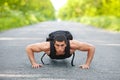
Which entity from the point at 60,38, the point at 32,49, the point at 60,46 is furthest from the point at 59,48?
the point at 32,49

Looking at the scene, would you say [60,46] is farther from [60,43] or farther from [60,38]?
[60,38]

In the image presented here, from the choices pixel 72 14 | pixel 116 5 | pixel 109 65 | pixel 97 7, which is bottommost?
pixel 72 14

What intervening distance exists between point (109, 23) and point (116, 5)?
6.44 ft

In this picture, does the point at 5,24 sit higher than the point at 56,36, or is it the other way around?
the point at 56,36

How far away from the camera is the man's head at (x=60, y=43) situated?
306 inches

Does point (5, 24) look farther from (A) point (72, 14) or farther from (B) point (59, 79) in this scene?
(A) point (72, 14)

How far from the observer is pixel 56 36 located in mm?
7949

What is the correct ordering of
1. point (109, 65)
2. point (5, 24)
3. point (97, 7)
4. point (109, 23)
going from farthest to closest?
point (97, 7)
point (109, 23)
point (5, 24)
point (109, 65)

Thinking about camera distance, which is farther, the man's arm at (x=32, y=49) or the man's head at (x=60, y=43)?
the man's arm at (x=32, y=49)

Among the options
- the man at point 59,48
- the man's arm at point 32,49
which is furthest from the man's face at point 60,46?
the man's arm at point 32,49

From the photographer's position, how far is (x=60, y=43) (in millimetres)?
7762

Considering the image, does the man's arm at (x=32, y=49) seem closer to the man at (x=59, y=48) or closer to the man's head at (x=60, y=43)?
the man at (x=59, y=48)

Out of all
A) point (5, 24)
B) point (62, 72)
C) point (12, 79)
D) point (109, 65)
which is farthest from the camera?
point (5, 24)

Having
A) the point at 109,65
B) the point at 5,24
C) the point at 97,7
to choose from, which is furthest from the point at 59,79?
the point at 97,7
